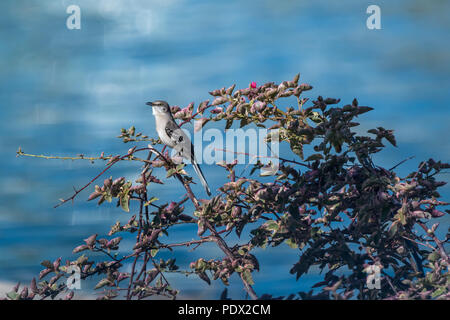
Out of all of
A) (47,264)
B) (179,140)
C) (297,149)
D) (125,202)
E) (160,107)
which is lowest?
(47,264)

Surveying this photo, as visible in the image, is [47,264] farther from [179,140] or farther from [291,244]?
[291,244]

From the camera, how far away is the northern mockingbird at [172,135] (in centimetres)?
298

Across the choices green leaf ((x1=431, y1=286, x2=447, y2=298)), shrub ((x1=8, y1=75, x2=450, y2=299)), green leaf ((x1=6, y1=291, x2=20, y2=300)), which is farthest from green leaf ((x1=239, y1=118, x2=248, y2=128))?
green leaf ((x1=6, y1=291, x2=20, y2=300))

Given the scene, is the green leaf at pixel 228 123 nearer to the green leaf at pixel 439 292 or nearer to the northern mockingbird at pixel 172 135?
the northern mockingbird at pixel 172 135

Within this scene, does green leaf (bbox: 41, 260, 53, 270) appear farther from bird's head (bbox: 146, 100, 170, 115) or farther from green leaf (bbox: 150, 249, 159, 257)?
bird's head (bbox: 146, 100, 170, 115)

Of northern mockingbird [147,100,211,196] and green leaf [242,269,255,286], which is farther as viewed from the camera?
northern mockingbird [147,100,211,196]

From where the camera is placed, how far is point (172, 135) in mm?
3012

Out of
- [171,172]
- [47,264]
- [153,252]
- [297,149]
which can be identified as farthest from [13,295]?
[297,149]

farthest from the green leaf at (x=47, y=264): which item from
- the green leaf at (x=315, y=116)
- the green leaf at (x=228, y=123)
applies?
the green leaf at (x=315, y=116)

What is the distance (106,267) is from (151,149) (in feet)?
2.66

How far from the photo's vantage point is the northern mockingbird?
2.98 meters

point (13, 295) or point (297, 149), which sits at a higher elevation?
point (297, 149)

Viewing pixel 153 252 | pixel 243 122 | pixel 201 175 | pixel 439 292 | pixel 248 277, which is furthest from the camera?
pixel 201 175

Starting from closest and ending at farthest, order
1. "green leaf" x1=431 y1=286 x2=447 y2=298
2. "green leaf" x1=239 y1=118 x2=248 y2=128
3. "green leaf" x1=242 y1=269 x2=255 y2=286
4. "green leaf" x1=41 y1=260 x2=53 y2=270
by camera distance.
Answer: "green leaf" x1=431 y1=286 x2=447 y2=298, "green leaf" x1=242 y1=269 x2=255 y2=286, "green leaf" x1=239 y1=118 x2=248 y2=128, "green leaf" x1=41 y1=260 x2=53 y2=270
